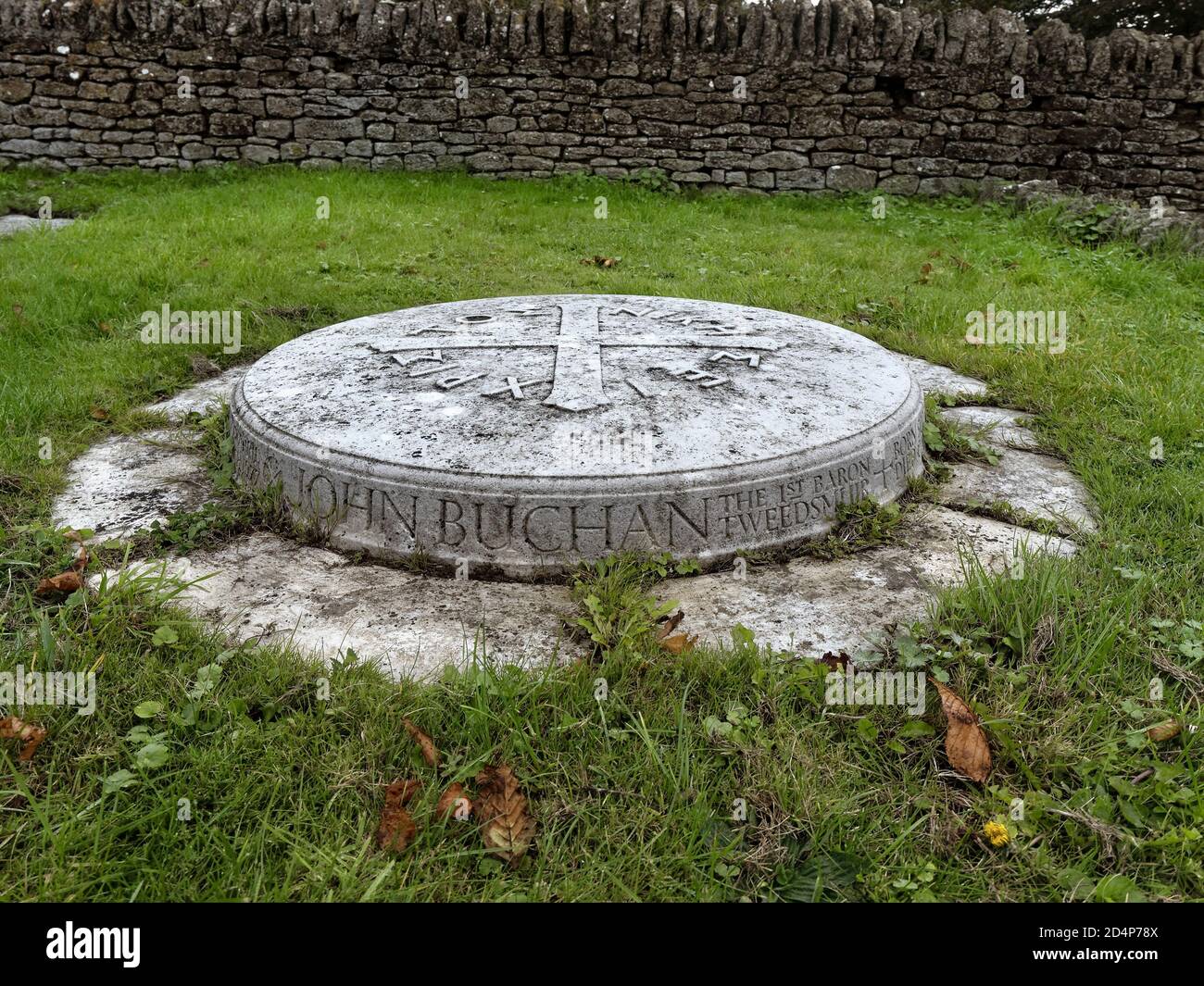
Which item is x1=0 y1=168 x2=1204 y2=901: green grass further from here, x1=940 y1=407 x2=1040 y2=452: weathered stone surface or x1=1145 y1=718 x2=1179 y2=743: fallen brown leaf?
x1=940 y1=407 x2=1040 y2=452: weathered stone surface

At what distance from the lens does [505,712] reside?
1.89 metres

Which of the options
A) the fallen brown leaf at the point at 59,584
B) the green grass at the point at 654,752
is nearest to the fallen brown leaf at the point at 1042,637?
the green grass at the point at 654,752

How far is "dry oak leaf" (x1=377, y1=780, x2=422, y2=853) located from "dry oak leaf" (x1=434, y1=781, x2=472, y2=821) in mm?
55

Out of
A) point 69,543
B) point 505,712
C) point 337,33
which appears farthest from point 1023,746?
point 337,33

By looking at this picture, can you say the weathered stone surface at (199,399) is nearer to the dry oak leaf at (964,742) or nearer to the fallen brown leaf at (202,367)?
the fallen brown leaf at (202,367)

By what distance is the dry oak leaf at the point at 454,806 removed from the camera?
5.57 ft

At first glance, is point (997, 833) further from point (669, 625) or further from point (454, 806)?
point (454, 806)

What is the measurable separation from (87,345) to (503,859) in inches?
144

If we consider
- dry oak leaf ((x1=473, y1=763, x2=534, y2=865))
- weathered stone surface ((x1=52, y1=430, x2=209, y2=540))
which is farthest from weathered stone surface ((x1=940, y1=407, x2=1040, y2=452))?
weathered stone surface ((x1=52, y1=430, x2=209, y2=540))

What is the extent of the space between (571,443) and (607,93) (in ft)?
21.4

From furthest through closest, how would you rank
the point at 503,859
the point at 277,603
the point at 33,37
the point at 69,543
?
the point at 33,37 → the point at 69,543 → the point at 277,603 → the point at 503,859

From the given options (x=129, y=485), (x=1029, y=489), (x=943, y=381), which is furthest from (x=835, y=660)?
(x=943, y=381)

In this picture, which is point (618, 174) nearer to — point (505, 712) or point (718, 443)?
point (718, 443)

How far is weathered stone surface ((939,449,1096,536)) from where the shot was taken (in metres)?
2.88
